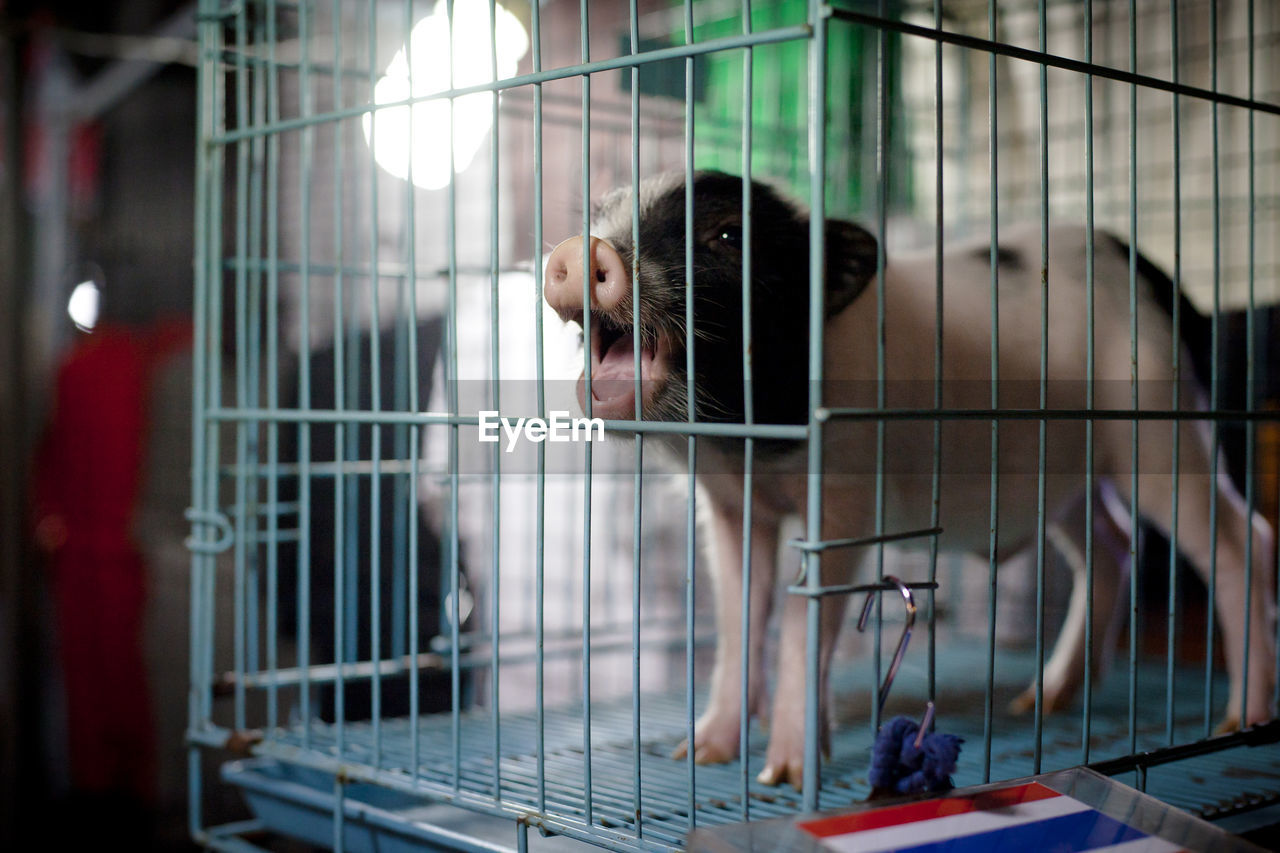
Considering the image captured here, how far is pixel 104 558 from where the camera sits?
10.2 ft

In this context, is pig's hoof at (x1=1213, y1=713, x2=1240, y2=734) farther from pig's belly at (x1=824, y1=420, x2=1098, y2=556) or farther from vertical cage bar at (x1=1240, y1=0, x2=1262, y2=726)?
pig's belly at (x1=824, y1=420, x2=1098, y2=556)

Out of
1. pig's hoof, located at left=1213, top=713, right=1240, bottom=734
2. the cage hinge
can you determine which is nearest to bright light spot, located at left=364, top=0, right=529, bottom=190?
the cage hinge

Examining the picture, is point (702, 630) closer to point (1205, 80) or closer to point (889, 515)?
point (889, 515)

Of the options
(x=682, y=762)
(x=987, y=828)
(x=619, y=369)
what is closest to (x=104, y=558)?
(x=682, y=762)

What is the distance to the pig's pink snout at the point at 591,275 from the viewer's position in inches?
33.9

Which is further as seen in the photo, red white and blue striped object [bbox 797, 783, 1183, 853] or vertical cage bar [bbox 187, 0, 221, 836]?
vertical cage bar [bbox 187, 0, 221, 836]

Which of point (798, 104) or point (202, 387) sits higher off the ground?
point (798, 104)

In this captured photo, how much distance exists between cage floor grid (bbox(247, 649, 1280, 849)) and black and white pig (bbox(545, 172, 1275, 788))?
57 mm

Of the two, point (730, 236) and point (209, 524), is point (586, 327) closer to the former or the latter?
point (730, 236)

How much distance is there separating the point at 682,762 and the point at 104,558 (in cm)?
249

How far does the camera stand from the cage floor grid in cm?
94

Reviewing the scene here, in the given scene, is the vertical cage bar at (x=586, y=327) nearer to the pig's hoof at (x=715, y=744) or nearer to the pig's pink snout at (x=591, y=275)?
the pig's pink snout at (x=591, y=275)

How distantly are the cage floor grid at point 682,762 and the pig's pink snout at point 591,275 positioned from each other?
0.37 m

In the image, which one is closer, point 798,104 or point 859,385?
point 859,385
